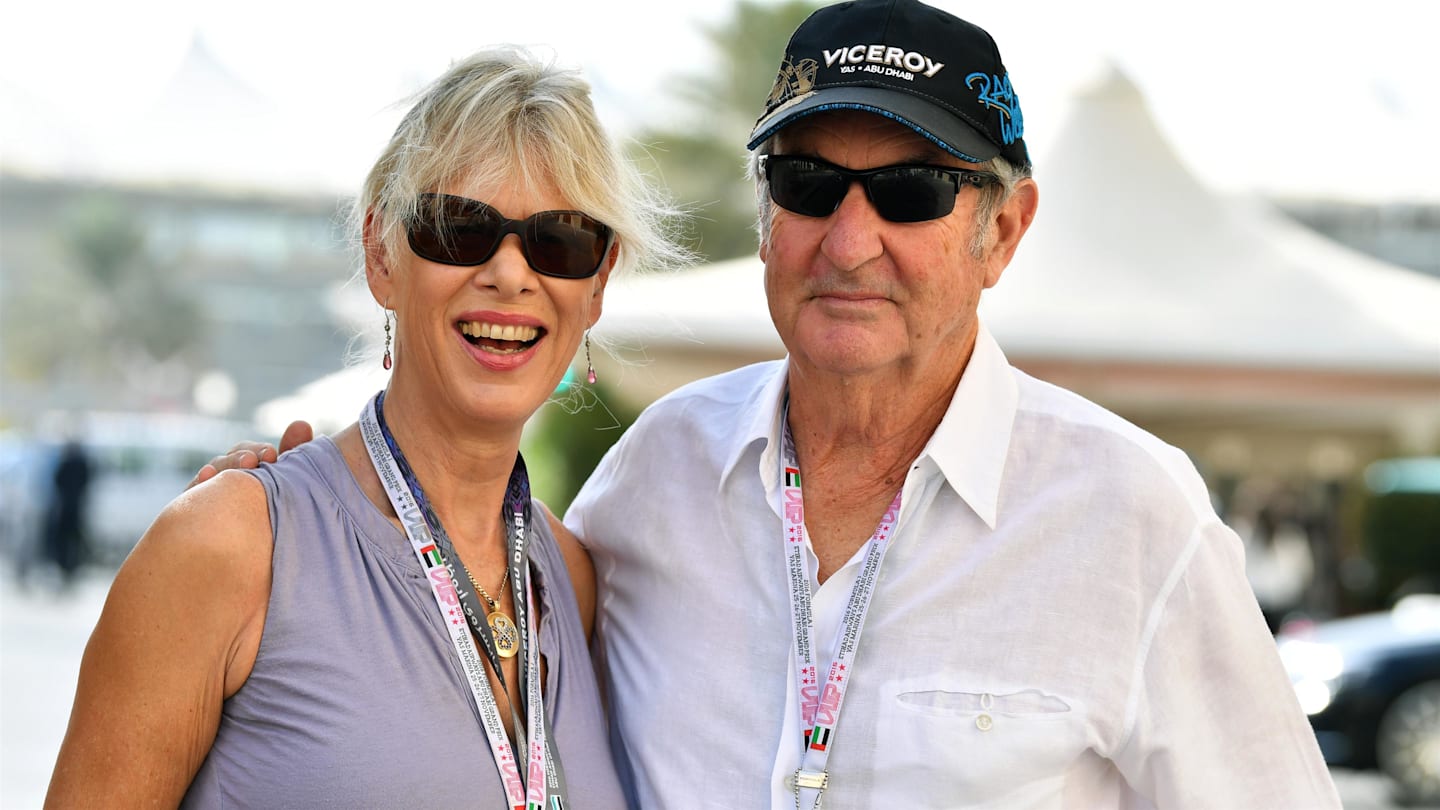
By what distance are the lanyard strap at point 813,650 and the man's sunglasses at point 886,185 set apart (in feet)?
1.69

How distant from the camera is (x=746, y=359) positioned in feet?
25.0

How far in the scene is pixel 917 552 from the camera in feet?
8.24

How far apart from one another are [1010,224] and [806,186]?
1.35ft

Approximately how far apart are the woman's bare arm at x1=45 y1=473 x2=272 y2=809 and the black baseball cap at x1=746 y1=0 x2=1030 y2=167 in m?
1.22

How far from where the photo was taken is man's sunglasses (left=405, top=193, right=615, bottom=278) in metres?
2.41

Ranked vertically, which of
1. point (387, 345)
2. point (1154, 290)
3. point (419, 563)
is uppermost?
point (1154, 290)

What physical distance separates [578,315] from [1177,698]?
1.22m

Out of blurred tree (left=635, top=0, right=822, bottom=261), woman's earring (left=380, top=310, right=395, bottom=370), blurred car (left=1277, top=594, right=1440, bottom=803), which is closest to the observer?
woman's earring (left=380, top=310, right=395, bottom=370)

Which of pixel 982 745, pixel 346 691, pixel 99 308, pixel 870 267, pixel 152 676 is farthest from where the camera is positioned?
pixel 99 308

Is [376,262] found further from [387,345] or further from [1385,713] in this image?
[1385,713]

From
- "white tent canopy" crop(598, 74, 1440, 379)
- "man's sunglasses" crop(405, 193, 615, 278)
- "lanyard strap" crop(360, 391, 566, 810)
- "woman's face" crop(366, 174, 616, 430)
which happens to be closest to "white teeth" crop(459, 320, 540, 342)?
"woman's face" crop(366, 174, 616, 430)

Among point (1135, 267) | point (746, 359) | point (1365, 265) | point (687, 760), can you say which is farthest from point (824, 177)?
point (1365, 265)

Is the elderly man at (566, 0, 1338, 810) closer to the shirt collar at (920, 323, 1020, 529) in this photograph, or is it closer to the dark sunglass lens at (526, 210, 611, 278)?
the shirt collar at (920, 323, 1020, 529)

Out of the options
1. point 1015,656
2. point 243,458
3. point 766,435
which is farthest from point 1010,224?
point 243,458
